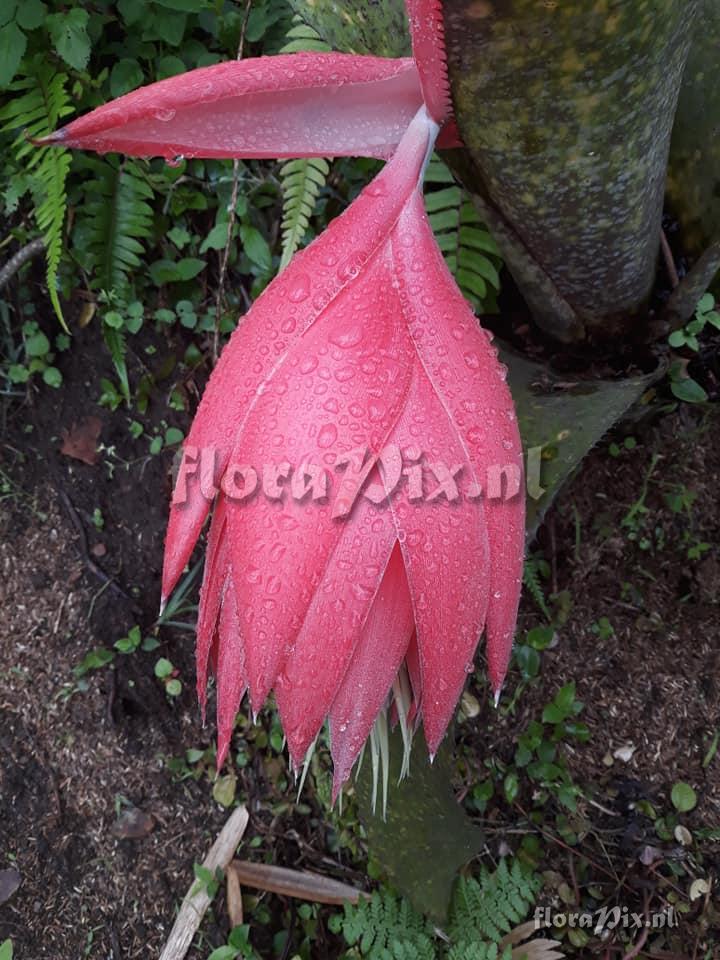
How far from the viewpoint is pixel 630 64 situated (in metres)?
0.49

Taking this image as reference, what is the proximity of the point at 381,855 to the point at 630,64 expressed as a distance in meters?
0.95

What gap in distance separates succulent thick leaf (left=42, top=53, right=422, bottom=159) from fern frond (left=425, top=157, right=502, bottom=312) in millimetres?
397

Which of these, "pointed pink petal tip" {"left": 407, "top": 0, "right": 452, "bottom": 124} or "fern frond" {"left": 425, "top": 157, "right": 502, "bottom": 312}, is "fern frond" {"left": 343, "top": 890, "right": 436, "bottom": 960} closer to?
"fern frond" {"left": 425, "top": 157, "right": 502, "bottom": 312}

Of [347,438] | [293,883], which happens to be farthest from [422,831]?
[347,438]

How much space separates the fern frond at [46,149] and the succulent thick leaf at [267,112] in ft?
1.82

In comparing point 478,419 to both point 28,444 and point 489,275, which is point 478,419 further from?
point 28,444

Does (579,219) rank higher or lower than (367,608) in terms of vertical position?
higher

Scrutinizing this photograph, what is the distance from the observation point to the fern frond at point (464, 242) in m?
0.98

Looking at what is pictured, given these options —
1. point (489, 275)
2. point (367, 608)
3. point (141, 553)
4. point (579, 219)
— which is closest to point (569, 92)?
point (579, 219)

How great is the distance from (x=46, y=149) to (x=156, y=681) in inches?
34.1

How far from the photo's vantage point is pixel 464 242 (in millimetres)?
991

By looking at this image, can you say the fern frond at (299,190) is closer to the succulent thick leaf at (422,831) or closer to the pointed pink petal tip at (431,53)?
the pointed pink petal tip at (431,53)

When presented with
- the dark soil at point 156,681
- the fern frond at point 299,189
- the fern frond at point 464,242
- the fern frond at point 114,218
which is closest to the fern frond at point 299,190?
the fern frond at point 299,189

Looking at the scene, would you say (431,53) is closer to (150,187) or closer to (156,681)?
(150,187)
